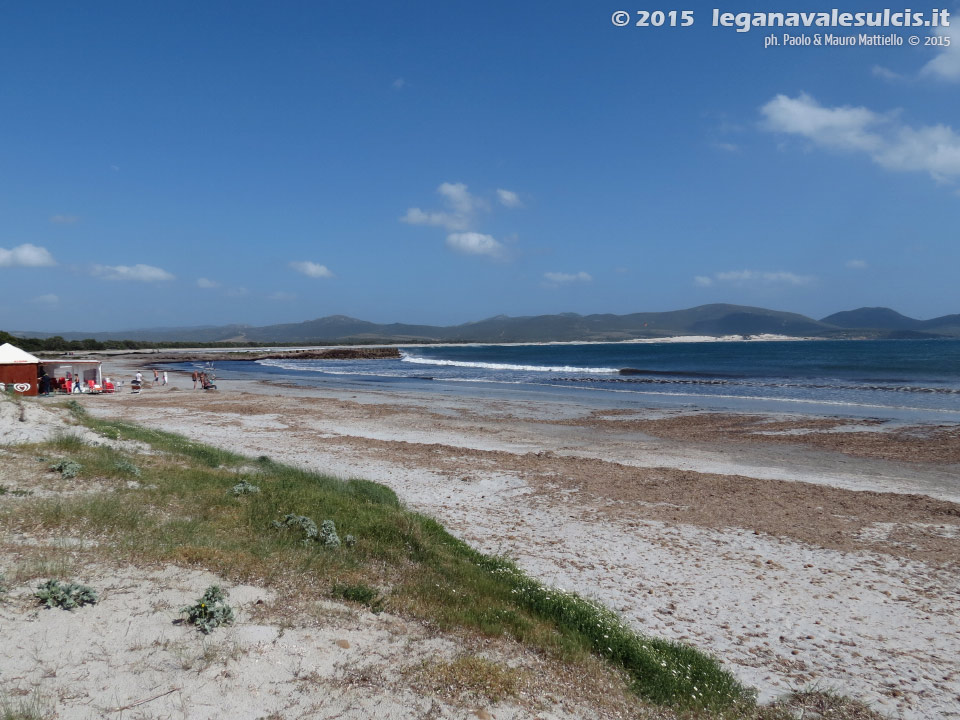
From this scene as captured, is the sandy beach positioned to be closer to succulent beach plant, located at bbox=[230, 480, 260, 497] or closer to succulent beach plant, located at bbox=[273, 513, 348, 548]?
succulent beach plant, located at bbox=[273, 513, 348, 548]

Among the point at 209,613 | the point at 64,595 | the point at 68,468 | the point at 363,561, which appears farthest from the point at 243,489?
the point at 209,613

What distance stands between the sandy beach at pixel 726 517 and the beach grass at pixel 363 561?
766 mm

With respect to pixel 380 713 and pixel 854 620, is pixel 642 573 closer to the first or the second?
pixel 854 620

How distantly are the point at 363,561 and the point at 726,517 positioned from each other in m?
6.74

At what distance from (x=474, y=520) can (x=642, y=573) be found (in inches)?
125

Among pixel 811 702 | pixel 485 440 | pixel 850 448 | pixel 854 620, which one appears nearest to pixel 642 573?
pixel 854 620

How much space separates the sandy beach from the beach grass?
0.77 m

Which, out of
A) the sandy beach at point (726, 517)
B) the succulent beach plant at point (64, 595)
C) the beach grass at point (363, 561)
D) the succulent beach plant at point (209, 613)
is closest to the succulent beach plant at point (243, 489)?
the beach grass at point (363, 561)

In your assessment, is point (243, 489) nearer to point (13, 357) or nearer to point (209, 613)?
point (209, 613)

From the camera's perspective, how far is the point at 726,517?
10.3 meters

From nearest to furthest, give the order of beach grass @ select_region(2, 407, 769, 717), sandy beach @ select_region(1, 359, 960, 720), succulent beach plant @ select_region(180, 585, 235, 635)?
succulent beach plant @ select_region(180, 585, 235, 635)
beach grass @ select_region(2, 407, 769, 717)
sandy beach @ select_region(1, 359, 960, 720)

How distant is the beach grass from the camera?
516 cm

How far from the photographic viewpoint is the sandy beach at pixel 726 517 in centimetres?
602

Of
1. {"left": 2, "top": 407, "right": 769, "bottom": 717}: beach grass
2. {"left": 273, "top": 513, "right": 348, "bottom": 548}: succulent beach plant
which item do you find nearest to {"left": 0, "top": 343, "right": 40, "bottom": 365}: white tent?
{"left": 2, "top": 407, "right": 769, "bottom": 717}: beach grass
